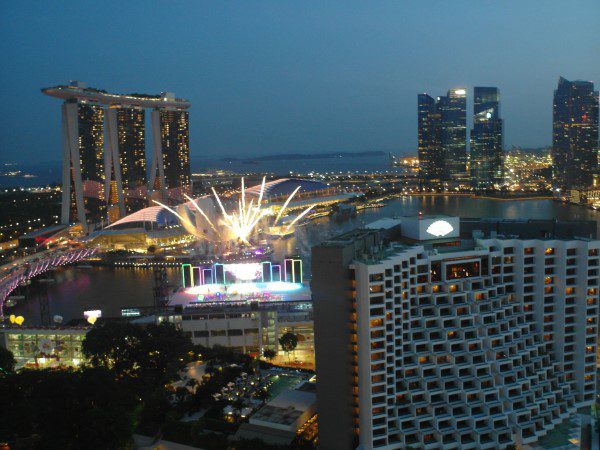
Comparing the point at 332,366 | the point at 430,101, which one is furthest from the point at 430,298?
the point at 430,101

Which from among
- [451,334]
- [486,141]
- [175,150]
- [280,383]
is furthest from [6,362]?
[486,141]

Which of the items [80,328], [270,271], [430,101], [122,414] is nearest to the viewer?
[122,414]

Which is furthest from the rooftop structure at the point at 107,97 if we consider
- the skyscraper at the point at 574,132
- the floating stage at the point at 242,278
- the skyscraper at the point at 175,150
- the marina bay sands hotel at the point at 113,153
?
the skyscraper at the point at 574,132

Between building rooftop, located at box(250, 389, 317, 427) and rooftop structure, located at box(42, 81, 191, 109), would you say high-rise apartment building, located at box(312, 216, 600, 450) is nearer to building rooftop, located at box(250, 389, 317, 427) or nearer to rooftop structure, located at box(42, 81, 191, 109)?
building rooftop, located at box(250, 389, 317, 427)

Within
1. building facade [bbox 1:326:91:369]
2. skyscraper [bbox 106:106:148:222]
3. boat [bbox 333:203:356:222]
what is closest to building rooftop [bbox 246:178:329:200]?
boat [bbox 333:203:356:222]

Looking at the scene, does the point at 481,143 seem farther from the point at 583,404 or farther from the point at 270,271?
the point at 583,404
